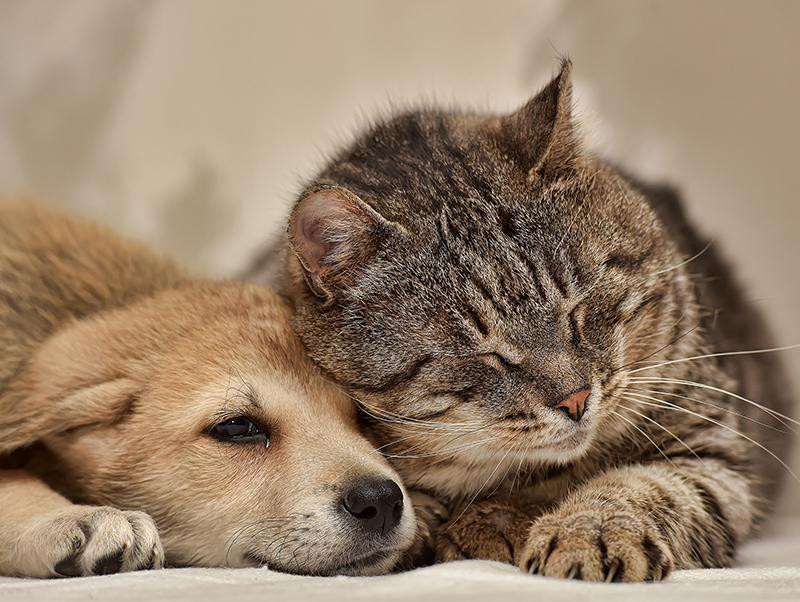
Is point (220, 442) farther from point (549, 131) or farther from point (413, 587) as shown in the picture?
point (549, 131)

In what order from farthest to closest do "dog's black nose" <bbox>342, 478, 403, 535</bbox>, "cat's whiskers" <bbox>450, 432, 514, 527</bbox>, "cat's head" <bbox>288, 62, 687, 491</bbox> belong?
"cat's whiskers" <bbox>450, 432, 514, 527</bbox> < "cat's head" <bbox>288, 62, 687, 491</bbox> < "dog's black nose" <bbox>342, 478, 403, 535</bbox>

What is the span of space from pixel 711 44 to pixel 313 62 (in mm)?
1358

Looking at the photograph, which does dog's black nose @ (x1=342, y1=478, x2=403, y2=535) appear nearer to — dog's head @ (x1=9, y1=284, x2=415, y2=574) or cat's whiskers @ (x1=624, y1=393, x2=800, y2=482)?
dog's head @ (x1=9, y1=284, x2=415, y2=574)

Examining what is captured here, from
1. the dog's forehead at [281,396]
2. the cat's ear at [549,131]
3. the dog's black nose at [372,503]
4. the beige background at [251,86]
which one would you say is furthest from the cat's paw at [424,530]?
the beige background at [251,86]

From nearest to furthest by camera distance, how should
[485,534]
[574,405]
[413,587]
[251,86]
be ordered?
[413,587], [574,405], [485,534], [251,86]

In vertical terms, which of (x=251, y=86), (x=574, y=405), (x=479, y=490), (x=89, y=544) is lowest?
(x=89, y=544)

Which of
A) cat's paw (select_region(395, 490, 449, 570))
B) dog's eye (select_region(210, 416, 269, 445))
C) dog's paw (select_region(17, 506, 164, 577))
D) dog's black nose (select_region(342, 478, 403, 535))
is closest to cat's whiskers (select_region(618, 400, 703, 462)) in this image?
cat's paw (select_region(395, 490, 449, 570))

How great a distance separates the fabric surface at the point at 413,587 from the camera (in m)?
1.68

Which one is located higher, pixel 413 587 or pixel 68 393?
pixel 68 393

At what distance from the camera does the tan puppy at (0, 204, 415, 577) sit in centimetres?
196

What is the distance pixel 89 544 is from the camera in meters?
1.91

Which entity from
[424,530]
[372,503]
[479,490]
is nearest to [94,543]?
[372,503]

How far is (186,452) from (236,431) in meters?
0.11

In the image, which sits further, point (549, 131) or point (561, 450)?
point (549, 131)
